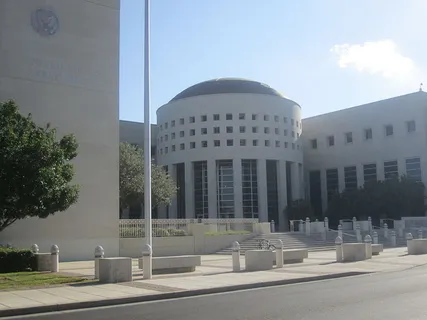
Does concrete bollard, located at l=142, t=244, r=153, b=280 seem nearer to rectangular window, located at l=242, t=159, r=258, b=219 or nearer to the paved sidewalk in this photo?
the paved sidewalk

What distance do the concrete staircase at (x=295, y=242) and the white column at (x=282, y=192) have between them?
90.2 ft

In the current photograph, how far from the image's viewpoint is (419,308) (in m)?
10.3

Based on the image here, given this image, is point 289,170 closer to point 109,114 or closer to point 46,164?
point 109,114

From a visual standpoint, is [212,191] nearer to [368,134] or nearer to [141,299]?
[368,134]

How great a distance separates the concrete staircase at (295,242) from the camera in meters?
36.0

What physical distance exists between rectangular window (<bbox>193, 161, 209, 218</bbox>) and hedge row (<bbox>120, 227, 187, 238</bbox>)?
35.8 m

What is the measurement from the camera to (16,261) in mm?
20500

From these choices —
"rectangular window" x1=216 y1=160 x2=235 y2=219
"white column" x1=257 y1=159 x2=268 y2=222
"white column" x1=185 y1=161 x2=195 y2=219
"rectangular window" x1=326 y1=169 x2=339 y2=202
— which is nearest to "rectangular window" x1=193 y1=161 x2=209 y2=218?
"white column" x1=185 y1=161 x2=195 y2=219

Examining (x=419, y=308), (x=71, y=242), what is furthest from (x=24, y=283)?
(x=71, y=242)

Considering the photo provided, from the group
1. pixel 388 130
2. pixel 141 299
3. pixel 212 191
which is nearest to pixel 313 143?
pixel 388 130

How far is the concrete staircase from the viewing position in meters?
36.0

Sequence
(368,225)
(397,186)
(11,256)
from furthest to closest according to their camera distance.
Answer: (397,186) → (368,225) → (11,256)

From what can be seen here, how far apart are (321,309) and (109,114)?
23.9 m

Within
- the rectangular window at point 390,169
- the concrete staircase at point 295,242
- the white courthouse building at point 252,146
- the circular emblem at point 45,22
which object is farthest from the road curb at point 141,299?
the rectangular window at point 390,169
